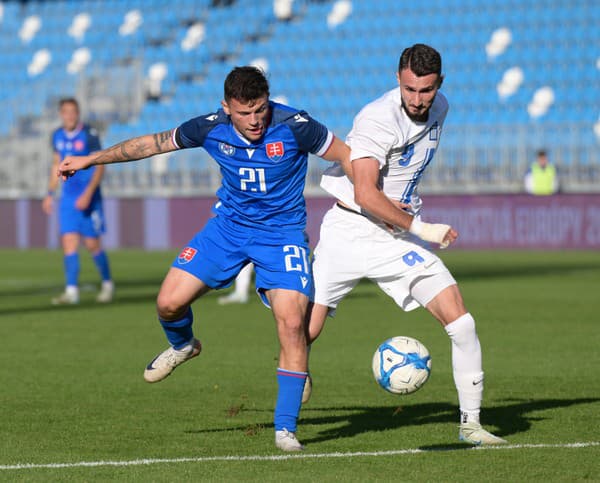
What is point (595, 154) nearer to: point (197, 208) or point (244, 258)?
point (197, 208)

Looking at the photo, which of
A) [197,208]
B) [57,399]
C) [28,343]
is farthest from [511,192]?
[57,399]

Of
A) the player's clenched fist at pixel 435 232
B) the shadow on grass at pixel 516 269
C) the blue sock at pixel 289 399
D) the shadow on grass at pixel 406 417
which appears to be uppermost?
the player's clenched fist at pixel 435 232

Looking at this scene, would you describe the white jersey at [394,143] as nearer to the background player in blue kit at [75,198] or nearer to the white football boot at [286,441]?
the white football boot at [286,441]

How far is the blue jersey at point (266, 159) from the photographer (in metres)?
6.16

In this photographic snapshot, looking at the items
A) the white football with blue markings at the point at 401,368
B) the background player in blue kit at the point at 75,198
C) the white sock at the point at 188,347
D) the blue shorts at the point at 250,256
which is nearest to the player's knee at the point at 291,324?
the blue shorts at the point at 250,256

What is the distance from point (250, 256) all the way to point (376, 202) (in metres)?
0.77

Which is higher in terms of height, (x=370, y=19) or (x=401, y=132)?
(x=370, y=19)

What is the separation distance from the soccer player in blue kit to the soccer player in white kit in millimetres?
237

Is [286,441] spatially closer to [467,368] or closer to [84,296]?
[467,368]

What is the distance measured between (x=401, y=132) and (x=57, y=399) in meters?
2.90

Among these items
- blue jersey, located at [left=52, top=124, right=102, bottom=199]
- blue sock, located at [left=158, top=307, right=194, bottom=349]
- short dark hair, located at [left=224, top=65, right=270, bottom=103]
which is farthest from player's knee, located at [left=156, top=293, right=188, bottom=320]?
blue jersey, located at [left=52, top=124, right=102, bottom=199]

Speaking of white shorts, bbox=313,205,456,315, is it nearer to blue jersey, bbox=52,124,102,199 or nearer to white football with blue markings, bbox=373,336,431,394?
white football with blue markings, bbox=373,336,431,394

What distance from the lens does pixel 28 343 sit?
1084 cm

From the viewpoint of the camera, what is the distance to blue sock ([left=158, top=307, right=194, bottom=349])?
22.1 feet
